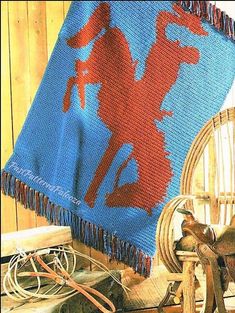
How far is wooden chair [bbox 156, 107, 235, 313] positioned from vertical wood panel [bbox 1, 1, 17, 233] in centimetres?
75

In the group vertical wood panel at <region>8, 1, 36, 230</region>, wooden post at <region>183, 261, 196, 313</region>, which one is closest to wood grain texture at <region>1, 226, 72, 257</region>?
vertical wood panel at <region>8, 1, 36, 230</region>

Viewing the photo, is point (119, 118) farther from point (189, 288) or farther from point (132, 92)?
point (189, 288)

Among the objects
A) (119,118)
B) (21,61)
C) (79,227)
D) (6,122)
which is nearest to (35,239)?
(79,227)

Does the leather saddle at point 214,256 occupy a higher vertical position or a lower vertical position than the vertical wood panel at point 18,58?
lower

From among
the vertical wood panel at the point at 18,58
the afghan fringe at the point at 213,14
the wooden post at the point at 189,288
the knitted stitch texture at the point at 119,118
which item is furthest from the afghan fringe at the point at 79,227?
the afghan fringe at the point at 213,14

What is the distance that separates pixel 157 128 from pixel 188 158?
24cm

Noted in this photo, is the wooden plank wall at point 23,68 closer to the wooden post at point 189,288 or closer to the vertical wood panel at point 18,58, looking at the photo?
the vertical wood panel at point 18,58

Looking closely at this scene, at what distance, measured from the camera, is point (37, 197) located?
2164mm

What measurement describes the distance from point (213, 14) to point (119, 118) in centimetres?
67

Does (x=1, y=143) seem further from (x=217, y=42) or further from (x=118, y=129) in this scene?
(x=217, y=42)

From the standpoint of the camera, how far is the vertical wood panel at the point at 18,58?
2113mm

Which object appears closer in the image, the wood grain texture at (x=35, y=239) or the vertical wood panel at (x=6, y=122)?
the wood grain texture at (x=35, y=239)

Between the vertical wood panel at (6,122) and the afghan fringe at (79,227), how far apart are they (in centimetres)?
8

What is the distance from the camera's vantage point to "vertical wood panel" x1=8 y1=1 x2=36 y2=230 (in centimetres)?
211
